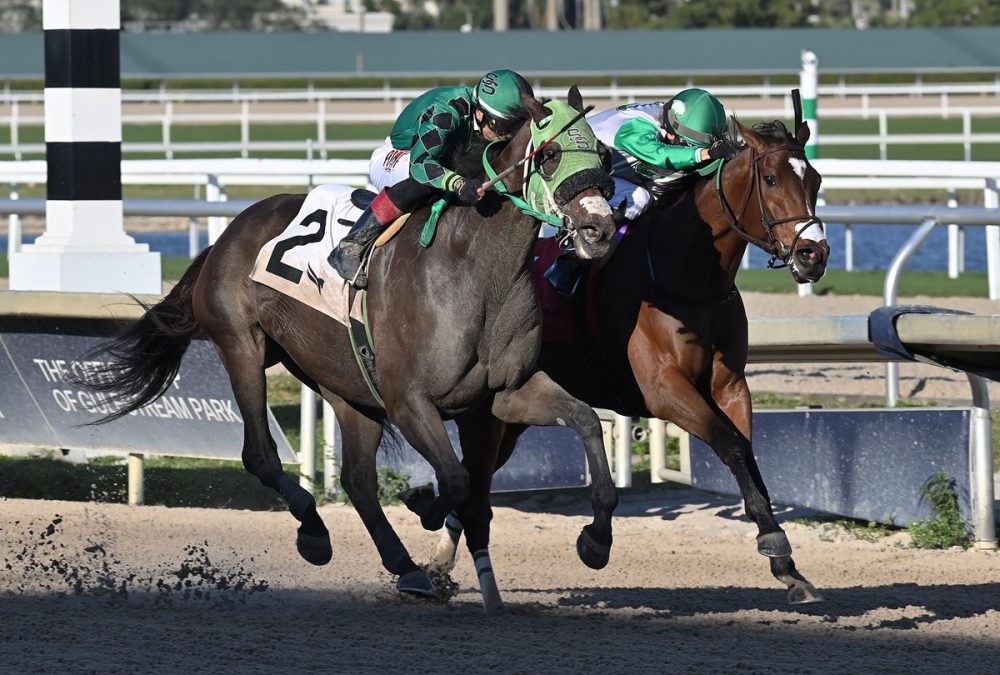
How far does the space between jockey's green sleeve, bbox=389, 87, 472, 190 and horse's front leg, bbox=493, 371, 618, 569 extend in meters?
0.59

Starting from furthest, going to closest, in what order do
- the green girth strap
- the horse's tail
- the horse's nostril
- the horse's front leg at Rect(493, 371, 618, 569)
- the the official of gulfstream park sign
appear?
the the official of gulfstream park sign, the horse's tail, the horse's front leg at Rect(493, 371, 618, 569), the green girth strap, the horse's nostril

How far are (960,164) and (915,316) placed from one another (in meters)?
5.32

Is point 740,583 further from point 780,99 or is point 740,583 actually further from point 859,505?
point 780,99

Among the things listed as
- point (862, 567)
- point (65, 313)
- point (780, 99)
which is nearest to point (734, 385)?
point (862, 567)

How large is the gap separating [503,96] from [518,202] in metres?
0.37

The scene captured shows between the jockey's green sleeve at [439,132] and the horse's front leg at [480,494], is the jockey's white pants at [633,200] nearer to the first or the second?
the jockey's green sleeve at [439,132]

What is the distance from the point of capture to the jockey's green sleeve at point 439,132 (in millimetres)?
4367

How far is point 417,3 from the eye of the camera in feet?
252

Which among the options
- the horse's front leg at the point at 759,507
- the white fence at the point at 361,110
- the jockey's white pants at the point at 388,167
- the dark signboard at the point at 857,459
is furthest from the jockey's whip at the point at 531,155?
the white fence at the point at 361,110

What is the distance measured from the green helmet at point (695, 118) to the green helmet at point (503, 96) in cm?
76

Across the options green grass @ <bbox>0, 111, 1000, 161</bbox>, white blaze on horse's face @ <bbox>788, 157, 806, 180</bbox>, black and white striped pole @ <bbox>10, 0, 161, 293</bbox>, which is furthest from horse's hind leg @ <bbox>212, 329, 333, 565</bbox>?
green grass @ <bbox>0, 111, 1000, 161</bbox>

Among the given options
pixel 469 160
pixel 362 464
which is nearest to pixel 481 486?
pixel 362 464

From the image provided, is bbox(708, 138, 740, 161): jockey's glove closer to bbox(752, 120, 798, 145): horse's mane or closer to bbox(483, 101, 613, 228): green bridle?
bbox(752, 120, 798, 145): horse's mane

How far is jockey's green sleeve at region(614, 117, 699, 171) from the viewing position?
482cm
